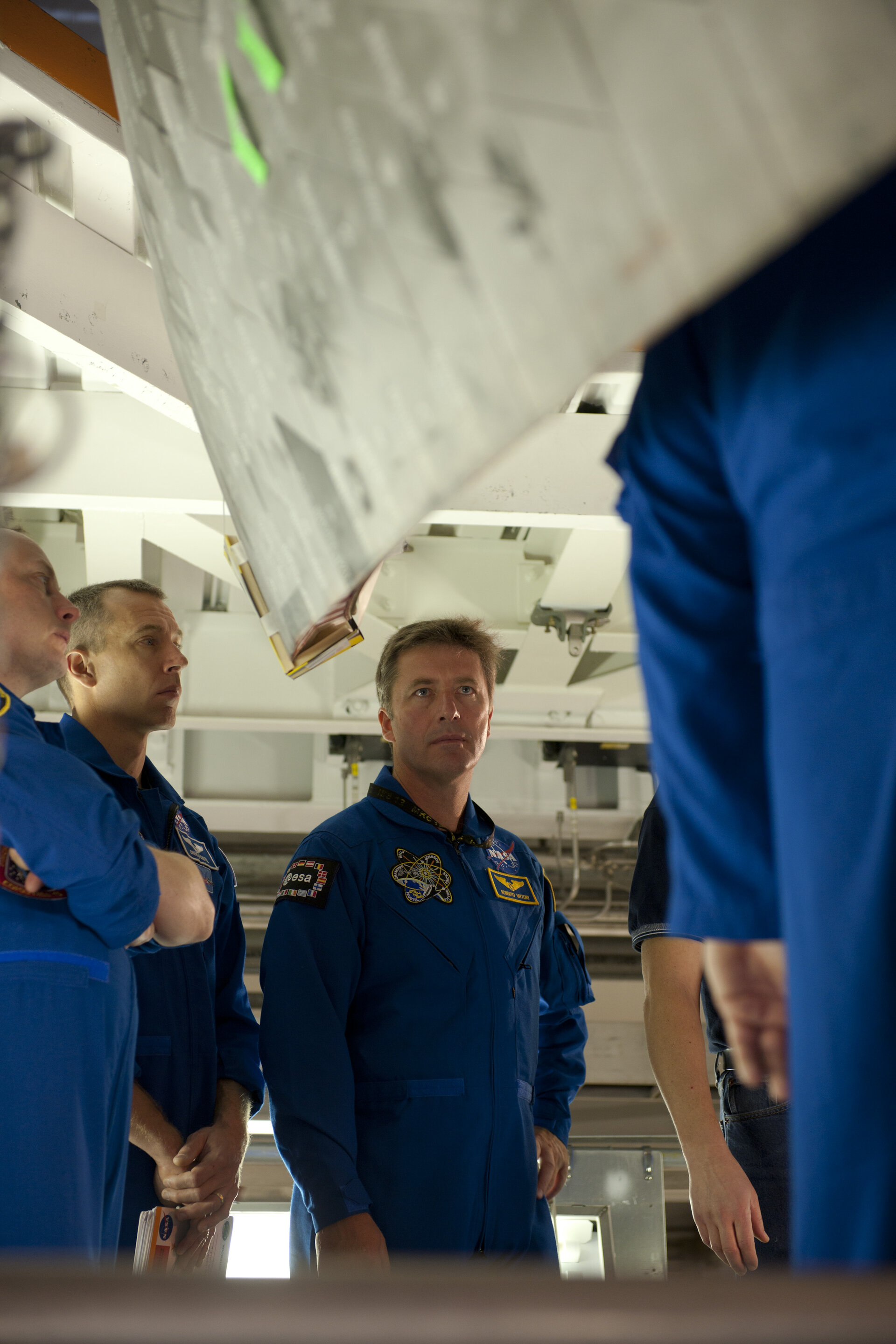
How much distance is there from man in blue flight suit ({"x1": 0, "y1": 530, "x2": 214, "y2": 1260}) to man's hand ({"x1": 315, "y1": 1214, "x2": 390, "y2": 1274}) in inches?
12.9

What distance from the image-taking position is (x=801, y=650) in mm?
612

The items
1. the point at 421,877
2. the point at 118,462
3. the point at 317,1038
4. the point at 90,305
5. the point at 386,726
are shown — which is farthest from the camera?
the point at 118,462

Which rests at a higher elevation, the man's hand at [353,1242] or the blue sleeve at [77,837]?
the blue sleeve at [77,837]

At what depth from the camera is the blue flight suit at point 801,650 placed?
0.55 meters

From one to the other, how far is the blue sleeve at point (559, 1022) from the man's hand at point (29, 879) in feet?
3.67

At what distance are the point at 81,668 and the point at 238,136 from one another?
62.4 inches

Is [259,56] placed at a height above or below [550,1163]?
above

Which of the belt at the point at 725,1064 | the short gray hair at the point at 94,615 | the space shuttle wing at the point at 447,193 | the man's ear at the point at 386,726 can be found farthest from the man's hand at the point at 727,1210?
the short gray hair at the point at 94,615

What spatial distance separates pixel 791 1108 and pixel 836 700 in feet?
0.72

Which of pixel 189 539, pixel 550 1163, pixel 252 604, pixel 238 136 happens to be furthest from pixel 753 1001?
pixel 189 539

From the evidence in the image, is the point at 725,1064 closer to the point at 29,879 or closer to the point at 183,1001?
the point at 183,1001

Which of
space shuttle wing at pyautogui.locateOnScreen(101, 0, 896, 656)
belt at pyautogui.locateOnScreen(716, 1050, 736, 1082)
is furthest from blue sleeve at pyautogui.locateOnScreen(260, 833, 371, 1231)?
space shuttle wing at pyautogui.locateOnScreen(101, 0, 896, 656)

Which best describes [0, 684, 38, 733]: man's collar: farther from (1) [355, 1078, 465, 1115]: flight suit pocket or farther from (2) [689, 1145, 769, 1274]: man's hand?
(2) [689, 1145, 769, 1274]: man's hand

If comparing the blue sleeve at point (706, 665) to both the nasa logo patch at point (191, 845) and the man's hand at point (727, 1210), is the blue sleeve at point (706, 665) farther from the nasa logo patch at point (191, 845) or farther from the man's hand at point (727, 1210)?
the nasa logo patch at point (191, 845)
